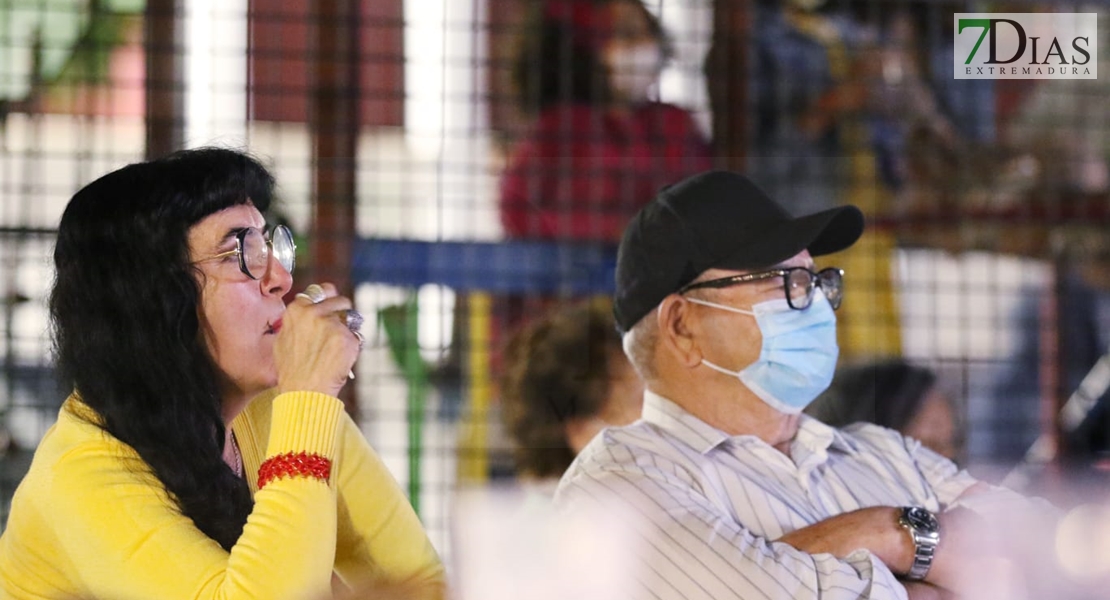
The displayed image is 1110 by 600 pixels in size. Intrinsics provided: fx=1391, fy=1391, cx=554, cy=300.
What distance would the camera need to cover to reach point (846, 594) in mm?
2039

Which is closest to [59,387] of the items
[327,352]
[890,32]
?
[327,352]

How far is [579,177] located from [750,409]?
1569 mm

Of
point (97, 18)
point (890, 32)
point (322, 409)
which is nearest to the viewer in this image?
point (322, 409)

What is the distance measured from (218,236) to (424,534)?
0.53 metres

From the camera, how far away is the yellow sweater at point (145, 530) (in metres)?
1.65

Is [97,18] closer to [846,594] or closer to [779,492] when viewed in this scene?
[779,492]

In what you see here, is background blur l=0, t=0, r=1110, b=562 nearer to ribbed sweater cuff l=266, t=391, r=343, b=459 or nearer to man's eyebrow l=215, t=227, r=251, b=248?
man's eyebrow l=215, t=227, r=251, b=248

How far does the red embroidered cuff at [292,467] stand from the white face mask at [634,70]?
2432mm

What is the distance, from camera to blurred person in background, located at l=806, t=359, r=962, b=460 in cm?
347

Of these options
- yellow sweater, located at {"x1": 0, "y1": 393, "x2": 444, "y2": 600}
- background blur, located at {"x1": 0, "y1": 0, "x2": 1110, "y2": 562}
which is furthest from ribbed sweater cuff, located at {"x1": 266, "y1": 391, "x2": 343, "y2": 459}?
background blur, located at {"x1": 0, "y1": 0, "x2": 1110, "y2": 562}

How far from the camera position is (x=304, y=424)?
1.72 m

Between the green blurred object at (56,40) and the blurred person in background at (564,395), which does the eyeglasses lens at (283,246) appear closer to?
the blurred person in background at (564,395)

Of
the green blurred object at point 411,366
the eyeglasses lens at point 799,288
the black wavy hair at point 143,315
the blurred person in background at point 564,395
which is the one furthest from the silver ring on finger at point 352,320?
the green blurred object at point 411,366

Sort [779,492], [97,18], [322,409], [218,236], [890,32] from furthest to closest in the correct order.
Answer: [890,32], [97,18], [779,492], [218,236], [322,409]
